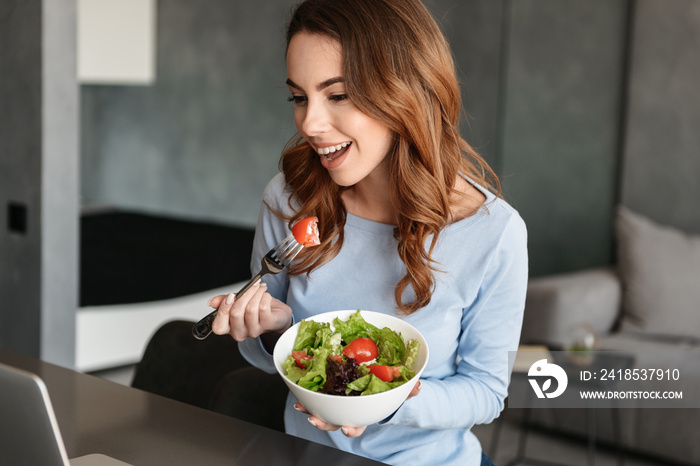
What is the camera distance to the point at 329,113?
1.22m

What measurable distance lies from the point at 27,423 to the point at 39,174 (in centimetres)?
180

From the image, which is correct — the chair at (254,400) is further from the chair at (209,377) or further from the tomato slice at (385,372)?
the tomato slice at (385,372)

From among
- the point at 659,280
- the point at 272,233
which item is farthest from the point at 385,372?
the point at 659,280

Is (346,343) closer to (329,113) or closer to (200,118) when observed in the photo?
(329,113)

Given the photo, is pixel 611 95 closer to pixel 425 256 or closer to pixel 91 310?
pixel 91 310

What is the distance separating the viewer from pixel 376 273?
54.7 inches

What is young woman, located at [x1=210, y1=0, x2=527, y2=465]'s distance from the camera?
1218 millimetres

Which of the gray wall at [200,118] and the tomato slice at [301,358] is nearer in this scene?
the tomato slice at [301,358]

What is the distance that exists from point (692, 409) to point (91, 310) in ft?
8.25

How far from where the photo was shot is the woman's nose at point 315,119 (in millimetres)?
1204

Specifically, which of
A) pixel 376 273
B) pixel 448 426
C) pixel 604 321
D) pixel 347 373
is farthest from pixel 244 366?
pixel 604 321

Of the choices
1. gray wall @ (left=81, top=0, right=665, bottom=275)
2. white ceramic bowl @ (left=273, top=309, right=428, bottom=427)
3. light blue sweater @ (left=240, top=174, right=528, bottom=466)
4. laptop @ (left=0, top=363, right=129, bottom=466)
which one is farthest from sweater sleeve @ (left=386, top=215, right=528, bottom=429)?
gray wall @ (left=81, top=0, right=665, bottom=275)

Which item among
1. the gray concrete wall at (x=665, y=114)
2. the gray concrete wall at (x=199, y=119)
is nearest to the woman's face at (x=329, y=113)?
the gray concrete wall at (x=665, y=114)

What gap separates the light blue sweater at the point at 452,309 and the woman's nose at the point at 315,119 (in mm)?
284
